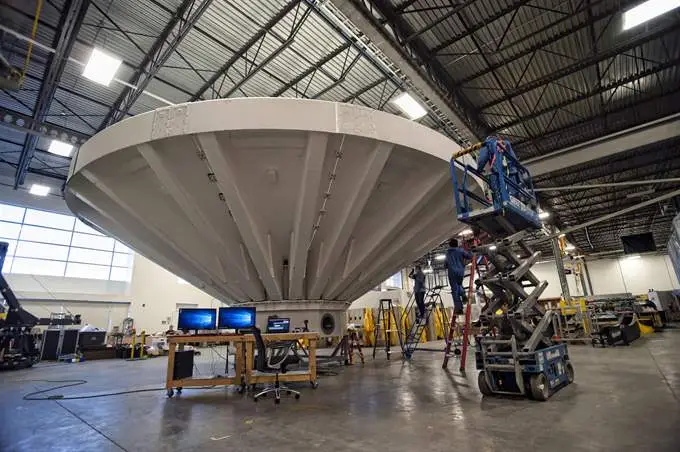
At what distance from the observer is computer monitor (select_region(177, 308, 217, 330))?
272 inches

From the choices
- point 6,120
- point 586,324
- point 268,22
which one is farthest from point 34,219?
point 586,324

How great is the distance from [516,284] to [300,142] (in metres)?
4.31

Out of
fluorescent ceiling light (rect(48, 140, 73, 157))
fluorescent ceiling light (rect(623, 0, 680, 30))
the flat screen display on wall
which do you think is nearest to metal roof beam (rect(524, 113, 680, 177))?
fluorescent ceiling light (rect(623, 0, 680, 30))

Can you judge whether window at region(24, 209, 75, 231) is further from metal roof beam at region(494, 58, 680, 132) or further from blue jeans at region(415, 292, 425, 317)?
metal roof beam at region(494, 58, 680, 132)

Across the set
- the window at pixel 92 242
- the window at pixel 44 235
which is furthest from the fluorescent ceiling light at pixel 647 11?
the window at pixel 44 235

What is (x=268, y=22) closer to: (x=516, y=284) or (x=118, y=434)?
(x=516, y=284)

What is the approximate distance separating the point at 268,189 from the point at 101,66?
22.7 ft

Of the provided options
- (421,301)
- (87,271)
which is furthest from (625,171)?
(87,271)

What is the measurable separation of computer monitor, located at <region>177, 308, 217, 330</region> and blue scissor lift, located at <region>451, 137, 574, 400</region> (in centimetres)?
511

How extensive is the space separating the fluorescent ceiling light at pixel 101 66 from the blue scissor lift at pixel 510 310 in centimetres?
970

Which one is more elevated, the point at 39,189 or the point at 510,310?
the point at 39,189

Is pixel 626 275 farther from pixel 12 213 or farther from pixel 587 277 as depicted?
pixel 12 213

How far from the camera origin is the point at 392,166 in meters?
7.34

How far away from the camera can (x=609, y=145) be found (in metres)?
12.8
